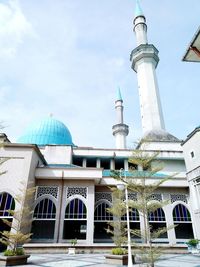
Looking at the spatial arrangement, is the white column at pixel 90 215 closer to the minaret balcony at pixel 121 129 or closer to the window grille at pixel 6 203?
the window grille at pixel 6 203

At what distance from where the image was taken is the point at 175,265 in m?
9.76

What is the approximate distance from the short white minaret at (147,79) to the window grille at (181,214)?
437 inches

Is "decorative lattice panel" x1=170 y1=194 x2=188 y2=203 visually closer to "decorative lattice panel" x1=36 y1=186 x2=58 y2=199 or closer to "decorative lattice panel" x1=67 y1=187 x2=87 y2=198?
"decorative lattice panel" x1=67 y1=187 x2=87 y2=198

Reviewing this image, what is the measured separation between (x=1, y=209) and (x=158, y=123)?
66.3 feet

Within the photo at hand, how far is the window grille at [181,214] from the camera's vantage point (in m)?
18.4

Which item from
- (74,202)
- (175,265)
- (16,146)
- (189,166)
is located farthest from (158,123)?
(175,265)

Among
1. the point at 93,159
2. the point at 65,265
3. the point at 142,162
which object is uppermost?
the point at 93,159

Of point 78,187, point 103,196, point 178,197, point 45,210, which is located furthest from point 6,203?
point 178,197

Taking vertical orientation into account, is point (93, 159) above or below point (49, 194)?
above

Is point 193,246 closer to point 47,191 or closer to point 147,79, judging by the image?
point 47,191

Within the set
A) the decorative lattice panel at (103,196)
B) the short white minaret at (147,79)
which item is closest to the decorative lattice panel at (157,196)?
the decorative lattice panel at (103,196)

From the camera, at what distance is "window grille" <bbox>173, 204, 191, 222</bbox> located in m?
18.4

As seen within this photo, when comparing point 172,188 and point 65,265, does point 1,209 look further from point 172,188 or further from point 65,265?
point 172,188

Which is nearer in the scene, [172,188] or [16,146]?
[16,146]
